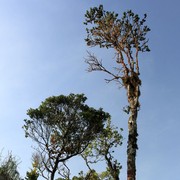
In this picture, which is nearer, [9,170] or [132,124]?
[132,124]

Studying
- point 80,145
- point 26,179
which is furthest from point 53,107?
point 26,179

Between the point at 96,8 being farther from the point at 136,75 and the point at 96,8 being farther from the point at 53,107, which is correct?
the point at 53,107

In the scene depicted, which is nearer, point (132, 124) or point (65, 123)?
point (132, 124)

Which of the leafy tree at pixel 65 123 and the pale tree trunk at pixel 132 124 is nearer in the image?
the pale tree trunk at pixel 132 124

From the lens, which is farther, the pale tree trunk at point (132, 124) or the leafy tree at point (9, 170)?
the leafy tree at point (9, 170)

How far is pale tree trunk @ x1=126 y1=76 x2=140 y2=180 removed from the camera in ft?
33.3

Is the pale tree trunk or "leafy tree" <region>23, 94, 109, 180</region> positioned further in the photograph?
"leafy tree" <region>23, 94, 109, 180</region>

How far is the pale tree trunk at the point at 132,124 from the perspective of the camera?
10141 millimetres

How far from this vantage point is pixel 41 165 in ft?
88.1

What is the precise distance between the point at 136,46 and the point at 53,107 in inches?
645

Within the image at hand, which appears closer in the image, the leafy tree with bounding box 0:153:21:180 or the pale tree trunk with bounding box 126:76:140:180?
the pale tree trunk with bounding box 126:76:140:180

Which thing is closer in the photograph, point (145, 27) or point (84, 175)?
point (145, 27)

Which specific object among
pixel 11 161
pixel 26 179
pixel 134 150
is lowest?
pixel 134 150

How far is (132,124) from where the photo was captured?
1121 centimetres
